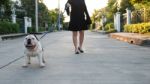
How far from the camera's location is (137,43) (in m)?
15.8

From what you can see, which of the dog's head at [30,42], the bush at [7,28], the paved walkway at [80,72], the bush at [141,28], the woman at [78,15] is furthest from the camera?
the bush at [7,28]

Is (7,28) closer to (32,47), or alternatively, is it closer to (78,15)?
(78,15)

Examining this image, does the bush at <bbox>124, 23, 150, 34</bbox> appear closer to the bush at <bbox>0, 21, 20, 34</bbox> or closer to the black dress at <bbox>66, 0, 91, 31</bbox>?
the bush at <bbox>0, 21, 20, 34</bbox>

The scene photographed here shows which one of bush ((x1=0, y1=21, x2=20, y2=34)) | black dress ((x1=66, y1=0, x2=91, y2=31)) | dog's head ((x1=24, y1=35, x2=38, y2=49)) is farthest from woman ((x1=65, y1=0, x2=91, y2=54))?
bush ((x1=0, y1=21, x2=20, y2=34))

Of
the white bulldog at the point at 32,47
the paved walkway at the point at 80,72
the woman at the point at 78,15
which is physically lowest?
the paved walkway at the point at 80,72

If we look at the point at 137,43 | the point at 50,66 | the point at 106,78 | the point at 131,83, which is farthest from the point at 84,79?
the point at 137,43

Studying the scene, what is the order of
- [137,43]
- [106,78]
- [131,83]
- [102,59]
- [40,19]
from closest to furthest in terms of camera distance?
[131,83] → [106,78] → [102,59] → [137,43] → [40,19]

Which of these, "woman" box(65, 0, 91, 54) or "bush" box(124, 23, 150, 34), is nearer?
"woman" box(65, 0, 91, 54)

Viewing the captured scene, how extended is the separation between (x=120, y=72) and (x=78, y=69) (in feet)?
2.69

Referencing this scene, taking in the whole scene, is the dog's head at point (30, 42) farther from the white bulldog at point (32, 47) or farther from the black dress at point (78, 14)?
the black dress at point (78, 14)

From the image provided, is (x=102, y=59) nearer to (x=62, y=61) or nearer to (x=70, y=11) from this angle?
(x=62, y=61)

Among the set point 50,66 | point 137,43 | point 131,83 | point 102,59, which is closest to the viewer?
point 131,83

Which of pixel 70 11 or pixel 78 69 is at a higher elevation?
pixel 70 11

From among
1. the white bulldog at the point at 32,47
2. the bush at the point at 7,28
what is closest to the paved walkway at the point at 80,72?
the white bulldog at the point at 32,47
